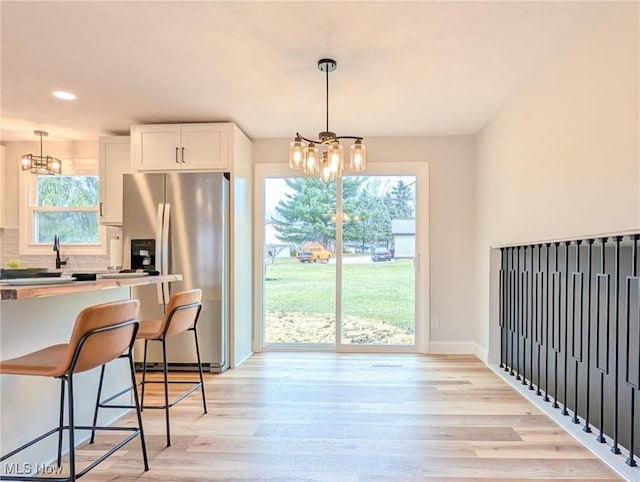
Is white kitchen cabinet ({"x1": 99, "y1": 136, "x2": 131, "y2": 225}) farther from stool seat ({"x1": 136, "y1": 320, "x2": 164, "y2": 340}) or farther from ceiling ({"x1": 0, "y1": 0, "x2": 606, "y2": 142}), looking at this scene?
stool seat ({"x1": 136, "y1": 320, "x2": 164, "y2": 340})

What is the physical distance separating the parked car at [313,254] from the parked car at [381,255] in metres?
0.53

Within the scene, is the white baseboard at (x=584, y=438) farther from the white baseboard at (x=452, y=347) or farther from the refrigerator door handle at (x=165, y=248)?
the refrigerator door handle at (x=165, y=248)

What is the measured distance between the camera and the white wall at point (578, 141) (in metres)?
1.87

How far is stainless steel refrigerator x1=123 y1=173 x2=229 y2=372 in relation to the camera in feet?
12.1

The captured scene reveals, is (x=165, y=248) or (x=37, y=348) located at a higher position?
(x=165, y=248)

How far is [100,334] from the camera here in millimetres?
1637

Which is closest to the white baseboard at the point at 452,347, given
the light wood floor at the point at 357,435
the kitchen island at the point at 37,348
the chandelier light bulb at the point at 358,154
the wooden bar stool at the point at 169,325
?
the light wood floor at the point at 357,435

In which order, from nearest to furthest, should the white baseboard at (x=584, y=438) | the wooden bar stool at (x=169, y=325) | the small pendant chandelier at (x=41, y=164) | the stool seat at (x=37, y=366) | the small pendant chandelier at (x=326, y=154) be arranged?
the stool seat at (x=37, y=366), the white baseboard at (x=584, y=438), the wooden bar stool at (x=169, y=325), the small pendant chandelier at (x=326, y=154), the small pendant chandelier at (x=41, y=164)

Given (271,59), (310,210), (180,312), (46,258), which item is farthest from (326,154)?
(46,258)

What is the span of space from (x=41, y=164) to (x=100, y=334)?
10.8ft

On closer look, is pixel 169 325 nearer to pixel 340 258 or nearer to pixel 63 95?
pixel 63 95

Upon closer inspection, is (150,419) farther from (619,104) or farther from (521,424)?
(619,104)

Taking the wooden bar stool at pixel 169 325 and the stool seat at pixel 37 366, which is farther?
the wooden bar stool at pixel 169 325

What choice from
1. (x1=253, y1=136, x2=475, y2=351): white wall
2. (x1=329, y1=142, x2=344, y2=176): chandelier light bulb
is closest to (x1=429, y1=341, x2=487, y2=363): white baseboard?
(x1=253, y1=136, x2=475, y2=351): white wall
